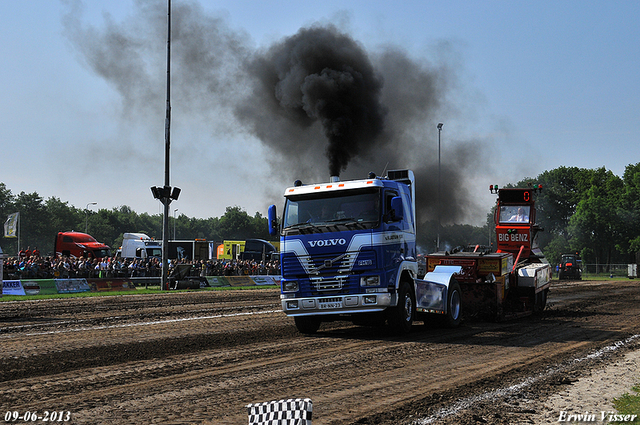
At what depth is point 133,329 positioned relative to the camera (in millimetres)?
12156

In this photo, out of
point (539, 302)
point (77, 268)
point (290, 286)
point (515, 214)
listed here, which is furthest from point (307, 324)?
A: point (77, 268)

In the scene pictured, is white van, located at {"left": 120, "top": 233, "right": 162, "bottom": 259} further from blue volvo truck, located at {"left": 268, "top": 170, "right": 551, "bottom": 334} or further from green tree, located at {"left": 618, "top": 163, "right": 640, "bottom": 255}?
green tree, located at {"left": 618, "top": 163, "right": 640, "bottom": 255}

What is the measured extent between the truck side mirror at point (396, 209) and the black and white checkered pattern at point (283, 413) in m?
7.92

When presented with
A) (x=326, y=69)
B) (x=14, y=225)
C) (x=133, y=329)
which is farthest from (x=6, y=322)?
(x=14, y=225)

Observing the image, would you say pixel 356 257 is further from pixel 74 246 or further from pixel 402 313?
pixel 74 246

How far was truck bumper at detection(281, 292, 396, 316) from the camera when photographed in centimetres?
1066

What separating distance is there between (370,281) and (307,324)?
74.5 inches

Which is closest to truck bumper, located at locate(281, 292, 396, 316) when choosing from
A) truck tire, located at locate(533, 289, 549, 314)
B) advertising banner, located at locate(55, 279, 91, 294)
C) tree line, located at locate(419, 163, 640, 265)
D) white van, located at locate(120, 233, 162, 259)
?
truck tire, located at locate(533, 289, 549, 314)

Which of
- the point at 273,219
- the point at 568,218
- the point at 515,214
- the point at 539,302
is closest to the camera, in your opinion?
the point at 273,219

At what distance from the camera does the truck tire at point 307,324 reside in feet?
38.5

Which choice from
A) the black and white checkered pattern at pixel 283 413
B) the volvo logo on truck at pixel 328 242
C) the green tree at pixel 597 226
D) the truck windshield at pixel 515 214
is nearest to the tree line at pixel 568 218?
the green tree at pixel 597 226

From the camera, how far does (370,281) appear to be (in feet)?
35.1

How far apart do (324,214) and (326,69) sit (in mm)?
12054

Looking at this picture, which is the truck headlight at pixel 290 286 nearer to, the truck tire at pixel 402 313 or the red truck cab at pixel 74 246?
the truck tire at pixel 402 313
